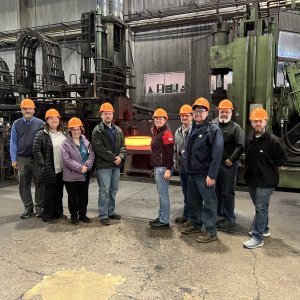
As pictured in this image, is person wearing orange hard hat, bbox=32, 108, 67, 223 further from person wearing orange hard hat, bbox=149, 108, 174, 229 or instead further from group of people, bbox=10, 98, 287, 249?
person wearing orange hard hat, bbox=149, 108, 174, 229

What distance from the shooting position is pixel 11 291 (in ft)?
8.98

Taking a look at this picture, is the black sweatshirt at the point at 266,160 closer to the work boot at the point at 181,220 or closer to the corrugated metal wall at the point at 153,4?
the work boot at the point at 181,220

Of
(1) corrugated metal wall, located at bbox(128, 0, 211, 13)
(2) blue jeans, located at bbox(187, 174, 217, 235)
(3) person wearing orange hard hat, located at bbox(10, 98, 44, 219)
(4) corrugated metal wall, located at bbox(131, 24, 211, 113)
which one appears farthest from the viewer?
(4) corrugated metal wall, located at bbox(131, 24, 211, 113)

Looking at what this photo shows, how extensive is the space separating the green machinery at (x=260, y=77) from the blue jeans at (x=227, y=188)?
6.35ft

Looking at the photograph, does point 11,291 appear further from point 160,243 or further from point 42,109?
point 42,109

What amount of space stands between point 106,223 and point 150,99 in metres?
8.43

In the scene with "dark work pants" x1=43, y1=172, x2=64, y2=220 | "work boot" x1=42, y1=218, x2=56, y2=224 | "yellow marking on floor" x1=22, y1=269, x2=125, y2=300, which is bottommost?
"yellow marking on floor" x1=22, y1=269, x2=125, y2=300

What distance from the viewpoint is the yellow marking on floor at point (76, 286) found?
266 cm

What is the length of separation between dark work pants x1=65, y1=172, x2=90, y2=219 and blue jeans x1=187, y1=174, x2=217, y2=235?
1.47 m

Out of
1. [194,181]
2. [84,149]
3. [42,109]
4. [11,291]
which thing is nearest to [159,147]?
[194,181]

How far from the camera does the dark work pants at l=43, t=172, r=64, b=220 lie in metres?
4.43

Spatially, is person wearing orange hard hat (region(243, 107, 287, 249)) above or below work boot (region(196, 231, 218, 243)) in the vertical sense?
above

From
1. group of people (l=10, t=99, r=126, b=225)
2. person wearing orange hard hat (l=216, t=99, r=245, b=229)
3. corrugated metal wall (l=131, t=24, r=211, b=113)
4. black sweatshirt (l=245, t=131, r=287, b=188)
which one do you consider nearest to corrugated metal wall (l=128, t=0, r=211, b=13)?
corrugated metal wall (l=131, t=24, r=211, b=113)

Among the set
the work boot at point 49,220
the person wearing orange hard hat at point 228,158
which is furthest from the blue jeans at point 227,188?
the work boot at point 49,220
